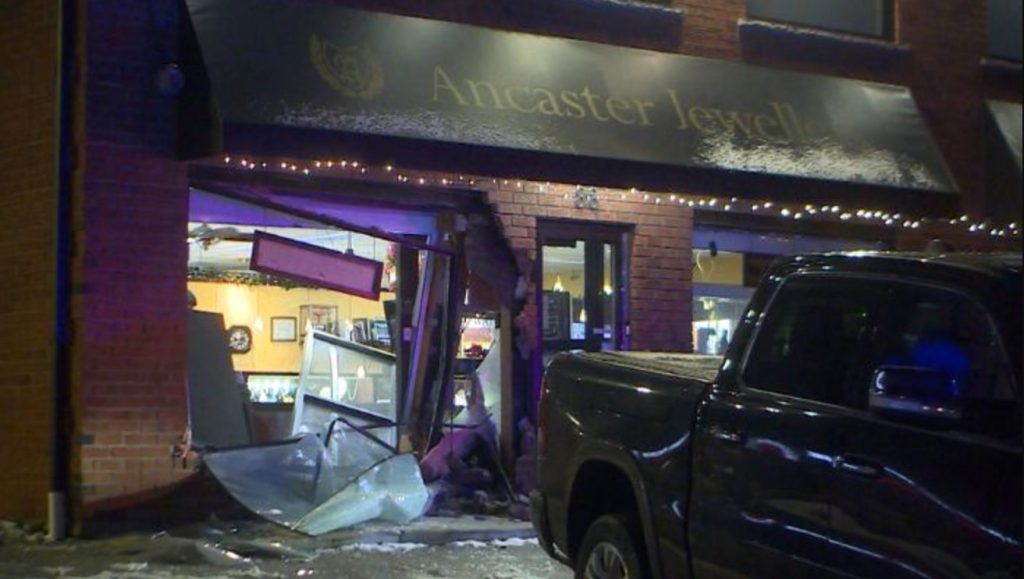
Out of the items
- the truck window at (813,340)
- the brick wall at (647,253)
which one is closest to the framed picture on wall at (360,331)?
the brick wall at (647,253)

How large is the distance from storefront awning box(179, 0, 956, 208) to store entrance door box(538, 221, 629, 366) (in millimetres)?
1353

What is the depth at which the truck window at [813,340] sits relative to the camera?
5242mm

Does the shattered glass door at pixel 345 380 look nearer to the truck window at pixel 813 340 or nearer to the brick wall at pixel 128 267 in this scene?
the brick wall at pixel 128 267

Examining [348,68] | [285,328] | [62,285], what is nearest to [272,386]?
[285,328]

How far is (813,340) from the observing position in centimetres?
Answer: 549

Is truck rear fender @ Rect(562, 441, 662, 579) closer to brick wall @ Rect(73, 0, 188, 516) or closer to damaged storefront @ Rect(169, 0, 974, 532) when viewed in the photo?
damaged storefront @ Rect(169, 0, 974, 532)

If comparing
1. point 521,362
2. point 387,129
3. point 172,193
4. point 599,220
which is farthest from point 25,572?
point 599,220

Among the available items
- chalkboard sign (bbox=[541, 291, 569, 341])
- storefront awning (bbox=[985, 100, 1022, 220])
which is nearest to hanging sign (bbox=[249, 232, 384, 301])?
chalkboard sign (bbox=[541, 291, 569, 341])

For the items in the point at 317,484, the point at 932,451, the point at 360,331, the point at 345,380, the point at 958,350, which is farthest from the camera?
the point at 360,331

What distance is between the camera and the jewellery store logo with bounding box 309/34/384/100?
992 cm

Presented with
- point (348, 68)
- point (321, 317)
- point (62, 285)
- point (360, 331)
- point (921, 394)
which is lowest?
point (921, 394)

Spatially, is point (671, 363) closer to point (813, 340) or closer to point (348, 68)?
point (813, 340)

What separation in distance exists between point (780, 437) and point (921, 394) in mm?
919

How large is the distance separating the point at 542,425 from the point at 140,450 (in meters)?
3.72
